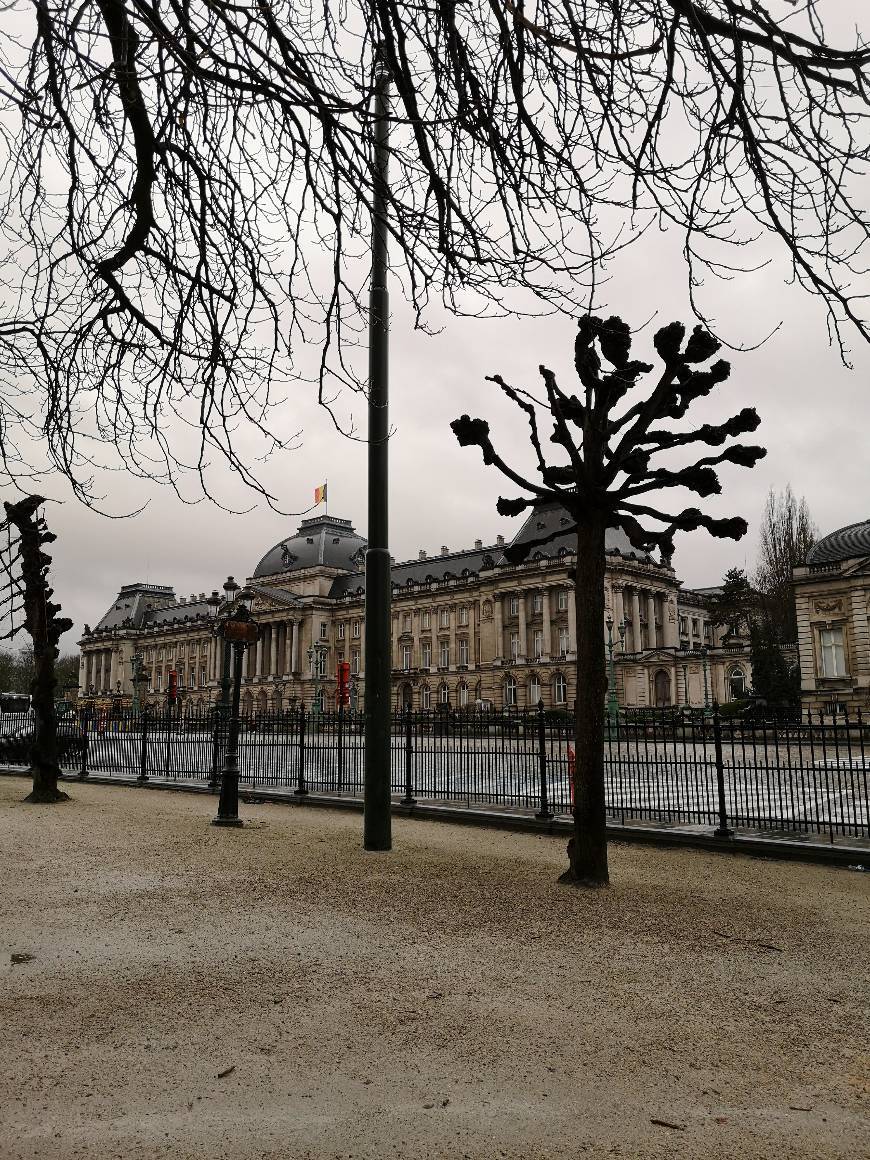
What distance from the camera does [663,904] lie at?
25.0 feet

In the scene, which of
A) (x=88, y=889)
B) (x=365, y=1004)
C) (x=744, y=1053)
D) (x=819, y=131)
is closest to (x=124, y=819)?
(x=88, y=889)

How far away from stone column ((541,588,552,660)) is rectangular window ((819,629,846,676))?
3906cm

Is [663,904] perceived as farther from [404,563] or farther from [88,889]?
[404,563]

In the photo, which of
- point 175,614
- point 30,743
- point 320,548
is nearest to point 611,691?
point 30,743

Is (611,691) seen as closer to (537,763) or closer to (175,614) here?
(537,763)

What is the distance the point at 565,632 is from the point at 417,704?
19470 mm

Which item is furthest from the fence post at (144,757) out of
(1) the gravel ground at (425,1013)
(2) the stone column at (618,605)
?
(2) the stone column at (618,605)

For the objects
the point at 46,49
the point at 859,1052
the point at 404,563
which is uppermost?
the point at 404,563

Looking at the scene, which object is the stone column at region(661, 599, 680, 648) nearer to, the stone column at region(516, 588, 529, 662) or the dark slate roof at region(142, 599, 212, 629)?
the stone column at region(516, 588, 529, 662)

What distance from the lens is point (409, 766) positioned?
15594mm

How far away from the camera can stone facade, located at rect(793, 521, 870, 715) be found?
3881 cm

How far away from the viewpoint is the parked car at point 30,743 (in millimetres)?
24125

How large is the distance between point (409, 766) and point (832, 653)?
3081cm

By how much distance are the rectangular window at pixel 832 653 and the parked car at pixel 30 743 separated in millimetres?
31690
